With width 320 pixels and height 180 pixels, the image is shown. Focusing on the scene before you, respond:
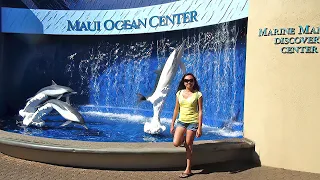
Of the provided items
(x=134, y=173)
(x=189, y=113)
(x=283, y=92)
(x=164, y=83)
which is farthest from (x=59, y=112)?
(x=283, y=92)

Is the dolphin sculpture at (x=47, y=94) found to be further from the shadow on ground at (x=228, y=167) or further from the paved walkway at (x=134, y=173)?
the shadow on ground at (x=228, y=167)

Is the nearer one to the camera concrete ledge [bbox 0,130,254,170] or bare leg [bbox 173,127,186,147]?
bare leg [bbox 173,127,186,147]

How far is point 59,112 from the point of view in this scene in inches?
344

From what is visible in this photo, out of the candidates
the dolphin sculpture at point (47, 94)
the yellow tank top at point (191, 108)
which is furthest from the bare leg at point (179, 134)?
the dolphin sculpture at point (47, 94)

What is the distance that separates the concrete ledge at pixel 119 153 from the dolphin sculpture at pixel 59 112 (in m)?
2.28

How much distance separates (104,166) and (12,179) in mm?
1403

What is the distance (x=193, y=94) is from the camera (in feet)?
17.6

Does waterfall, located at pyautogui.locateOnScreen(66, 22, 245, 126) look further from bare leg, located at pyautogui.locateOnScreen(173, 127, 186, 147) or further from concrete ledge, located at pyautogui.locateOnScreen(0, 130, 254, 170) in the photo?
bare leg, located at pyautogui.locateOnScreen(173, 127, 186, 147)

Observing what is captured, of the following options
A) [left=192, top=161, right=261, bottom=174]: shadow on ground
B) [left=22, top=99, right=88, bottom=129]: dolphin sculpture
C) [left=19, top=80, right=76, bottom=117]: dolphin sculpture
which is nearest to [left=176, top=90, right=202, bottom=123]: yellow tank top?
[left=192, top=161, right=261, bottom=174]: shadow on ground

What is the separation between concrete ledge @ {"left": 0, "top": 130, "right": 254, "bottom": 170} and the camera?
5711 millimetres

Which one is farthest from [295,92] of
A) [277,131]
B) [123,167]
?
[123,167]

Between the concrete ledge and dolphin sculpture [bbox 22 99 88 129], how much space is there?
228 cm

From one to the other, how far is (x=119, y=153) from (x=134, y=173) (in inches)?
16.0

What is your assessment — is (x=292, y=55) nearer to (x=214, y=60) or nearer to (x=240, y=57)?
(x=240, y=57)
